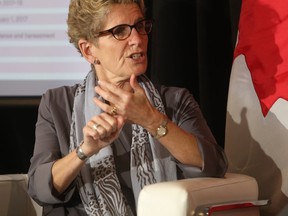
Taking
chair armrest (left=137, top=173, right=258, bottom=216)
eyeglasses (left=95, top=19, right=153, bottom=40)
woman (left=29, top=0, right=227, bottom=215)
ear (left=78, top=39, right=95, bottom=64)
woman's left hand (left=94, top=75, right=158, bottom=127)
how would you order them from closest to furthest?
chair armrest (left=137, top=173, right=258, bottom=216) < woman's left hand (left=94, top=75, right=158, bottom=127) < woman (left=29, top=0, right=227, bottom=215) < eyeglasses (left=95, top=19, right=153, bottom=40) < ear (left=78, top=39, right=95, bottom=64)

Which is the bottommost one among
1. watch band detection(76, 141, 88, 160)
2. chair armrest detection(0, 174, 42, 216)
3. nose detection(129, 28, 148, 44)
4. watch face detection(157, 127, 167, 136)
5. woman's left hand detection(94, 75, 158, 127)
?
chair armrest detection(0, 174, 42, 216)

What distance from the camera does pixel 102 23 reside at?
1961 mm

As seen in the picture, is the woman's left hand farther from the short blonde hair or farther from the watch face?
the short blonde hair

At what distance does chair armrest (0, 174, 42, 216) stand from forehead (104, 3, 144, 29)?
631mm

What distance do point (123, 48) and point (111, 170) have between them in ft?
1.20

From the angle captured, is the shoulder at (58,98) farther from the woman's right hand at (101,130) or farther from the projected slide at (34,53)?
the projected slide at (34,53)

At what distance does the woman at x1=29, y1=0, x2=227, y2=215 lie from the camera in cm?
183

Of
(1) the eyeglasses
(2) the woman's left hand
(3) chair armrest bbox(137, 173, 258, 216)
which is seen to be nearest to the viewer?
(3) chair armrest bbox(137, 173, 258, 216)

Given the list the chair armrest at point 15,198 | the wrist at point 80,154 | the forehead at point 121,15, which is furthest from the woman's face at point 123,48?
the chair armrest at point 15,198

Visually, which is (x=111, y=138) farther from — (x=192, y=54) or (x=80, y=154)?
(x=192, y=54)

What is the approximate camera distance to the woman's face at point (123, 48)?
192cm

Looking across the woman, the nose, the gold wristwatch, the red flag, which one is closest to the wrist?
the woman

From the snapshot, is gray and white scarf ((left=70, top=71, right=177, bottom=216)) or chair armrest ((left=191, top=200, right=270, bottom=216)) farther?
gray and white scarf ((left=70, top=71, right=177, bottom=216))

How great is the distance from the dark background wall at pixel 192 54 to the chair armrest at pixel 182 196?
97 cm
